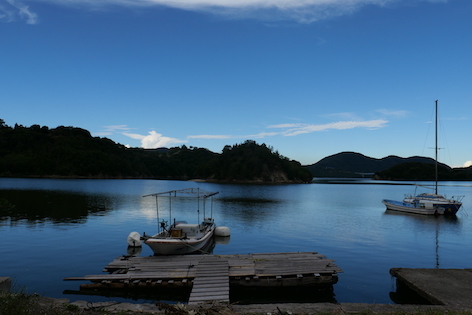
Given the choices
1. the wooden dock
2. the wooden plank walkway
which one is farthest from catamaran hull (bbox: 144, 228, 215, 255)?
the wooden plank walkway

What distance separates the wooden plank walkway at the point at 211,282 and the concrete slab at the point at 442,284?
9.05 metres

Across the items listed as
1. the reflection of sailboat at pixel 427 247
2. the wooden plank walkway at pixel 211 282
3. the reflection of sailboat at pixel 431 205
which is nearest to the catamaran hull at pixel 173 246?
the wooden plank walkway at pixel 211 282

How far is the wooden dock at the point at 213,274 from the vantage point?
16.4 metres

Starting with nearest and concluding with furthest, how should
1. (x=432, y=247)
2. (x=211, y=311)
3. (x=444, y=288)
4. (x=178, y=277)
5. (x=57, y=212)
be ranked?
(x=211, y=311) < (x=444, y=288) < (x=178, y=277) < (x=432, y=247) < (x=57, y=212)

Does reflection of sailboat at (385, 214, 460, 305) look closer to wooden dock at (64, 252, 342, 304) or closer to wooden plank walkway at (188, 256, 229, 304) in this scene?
wooden dock at (64, 252, 342, 304)

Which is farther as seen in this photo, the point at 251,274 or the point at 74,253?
the point at 74,253

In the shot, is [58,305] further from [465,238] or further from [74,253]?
[465,238]

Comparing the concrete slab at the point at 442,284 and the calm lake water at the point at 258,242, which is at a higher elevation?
the concrete slab at the point at 442,284

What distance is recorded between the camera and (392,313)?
11.2 meters

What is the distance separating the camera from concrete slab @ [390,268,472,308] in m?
13.5

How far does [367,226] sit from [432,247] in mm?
12117

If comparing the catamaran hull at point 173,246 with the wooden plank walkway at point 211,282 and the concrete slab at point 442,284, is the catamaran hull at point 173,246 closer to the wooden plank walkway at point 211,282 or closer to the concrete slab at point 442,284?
the wooden plank walkway at point 211,282

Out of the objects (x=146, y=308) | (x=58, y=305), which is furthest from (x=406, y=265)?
(x=58, y=305)

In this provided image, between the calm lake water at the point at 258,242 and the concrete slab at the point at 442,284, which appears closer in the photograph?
the concrete slab at the point at 442,284
